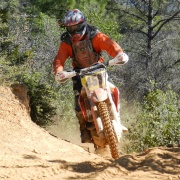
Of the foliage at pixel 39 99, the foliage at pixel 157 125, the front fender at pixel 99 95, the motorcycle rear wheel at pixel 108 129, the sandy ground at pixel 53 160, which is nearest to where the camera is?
the sandy ground at pixel 53 160

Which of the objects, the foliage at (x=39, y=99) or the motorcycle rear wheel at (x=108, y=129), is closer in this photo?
the motorcycle rear wheel at (x=108, y=129)

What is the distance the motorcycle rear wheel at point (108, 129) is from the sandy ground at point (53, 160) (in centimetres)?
16

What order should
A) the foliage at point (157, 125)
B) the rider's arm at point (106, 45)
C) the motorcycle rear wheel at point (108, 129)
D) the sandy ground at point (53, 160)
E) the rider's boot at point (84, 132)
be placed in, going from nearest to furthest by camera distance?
the sandy ground at point (53, 160) < the motorcycle rear wheel at point (108, 129) < the rider's arm at point (106, 45) < the rider's boot at point (84, 132) < the foliage at point (157, 125)

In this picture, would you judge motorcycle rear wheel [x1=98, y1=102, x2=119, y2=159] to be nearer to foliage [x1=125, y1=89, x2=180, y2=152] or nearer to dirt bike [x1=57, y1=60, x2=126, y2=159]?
dirt bike [x1=57, y1=60, x2=126, y2=159]

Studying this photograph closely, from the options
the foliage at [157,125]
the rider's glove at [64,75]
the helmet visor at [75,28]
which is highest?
the helmet visor at [75,28]

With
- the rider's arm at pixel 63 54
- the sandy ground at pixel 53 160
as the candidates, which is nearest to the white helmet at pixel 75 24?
the rider's arm at pixel 63 54

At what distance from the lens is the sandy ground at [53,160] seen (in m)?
4.86

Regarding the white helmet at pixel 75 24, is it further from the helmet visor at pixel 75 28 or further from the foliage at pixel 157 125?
the foliage at pixel 157 125

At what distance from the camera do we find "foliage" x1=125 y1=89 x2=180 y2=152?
353 inches

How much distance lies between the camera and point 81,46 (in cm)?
773

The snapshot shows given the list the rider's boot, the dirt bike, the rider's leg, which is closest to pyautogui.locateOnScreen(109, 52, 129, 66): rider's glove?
the dirt bike

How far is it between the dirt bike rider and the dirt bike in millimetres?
620

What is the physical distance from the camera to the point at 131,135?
9.74 m

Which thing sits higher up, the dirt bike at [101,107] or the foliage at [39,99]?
the dirt bike at [101,107]
